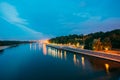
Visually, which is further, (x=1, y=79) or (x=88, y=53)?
(x=88, y=53)

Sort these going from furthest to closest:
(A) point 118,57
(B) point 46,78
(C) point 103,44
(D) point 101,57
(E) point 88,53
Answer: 1. (C) point 103,44
2. (E) point 88,53
3. (D) point 101,57
4. (A) point 118,57
5. (B) point 46,78

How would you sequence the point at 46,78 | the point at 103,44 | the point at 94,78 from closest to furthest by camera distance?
1. the point at 94,78
2. the point at 46,78
3. the point at 103,44

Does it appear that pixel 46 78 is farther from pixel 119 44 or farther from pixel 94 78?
pixel 119 44

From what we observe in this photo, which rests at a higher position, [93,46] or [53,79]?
[93,46]

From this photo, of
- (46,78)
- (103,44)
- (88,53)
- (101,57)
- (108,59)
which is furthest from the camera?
(103,44)

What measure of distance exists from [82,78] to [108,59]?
1119 cm

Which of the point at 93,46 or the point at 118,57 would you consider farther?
the point at 93,46

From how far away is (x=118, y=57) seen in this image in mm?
23094

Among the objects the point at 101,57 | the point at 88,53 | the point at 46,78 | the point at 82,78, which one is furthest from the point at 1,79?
the point at 88,53

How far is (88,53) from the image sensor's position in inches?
1372

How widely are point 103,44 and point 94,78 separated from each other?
2324 centimetres

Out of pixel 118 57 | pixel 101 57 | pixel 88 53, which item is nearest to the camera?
pixel 118 57

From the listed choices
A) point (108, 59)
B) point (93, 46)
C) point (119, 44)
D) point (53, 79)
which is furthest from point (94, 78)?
point (119, 44)

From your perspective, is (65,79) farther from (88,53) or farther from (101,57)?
(88,53)
